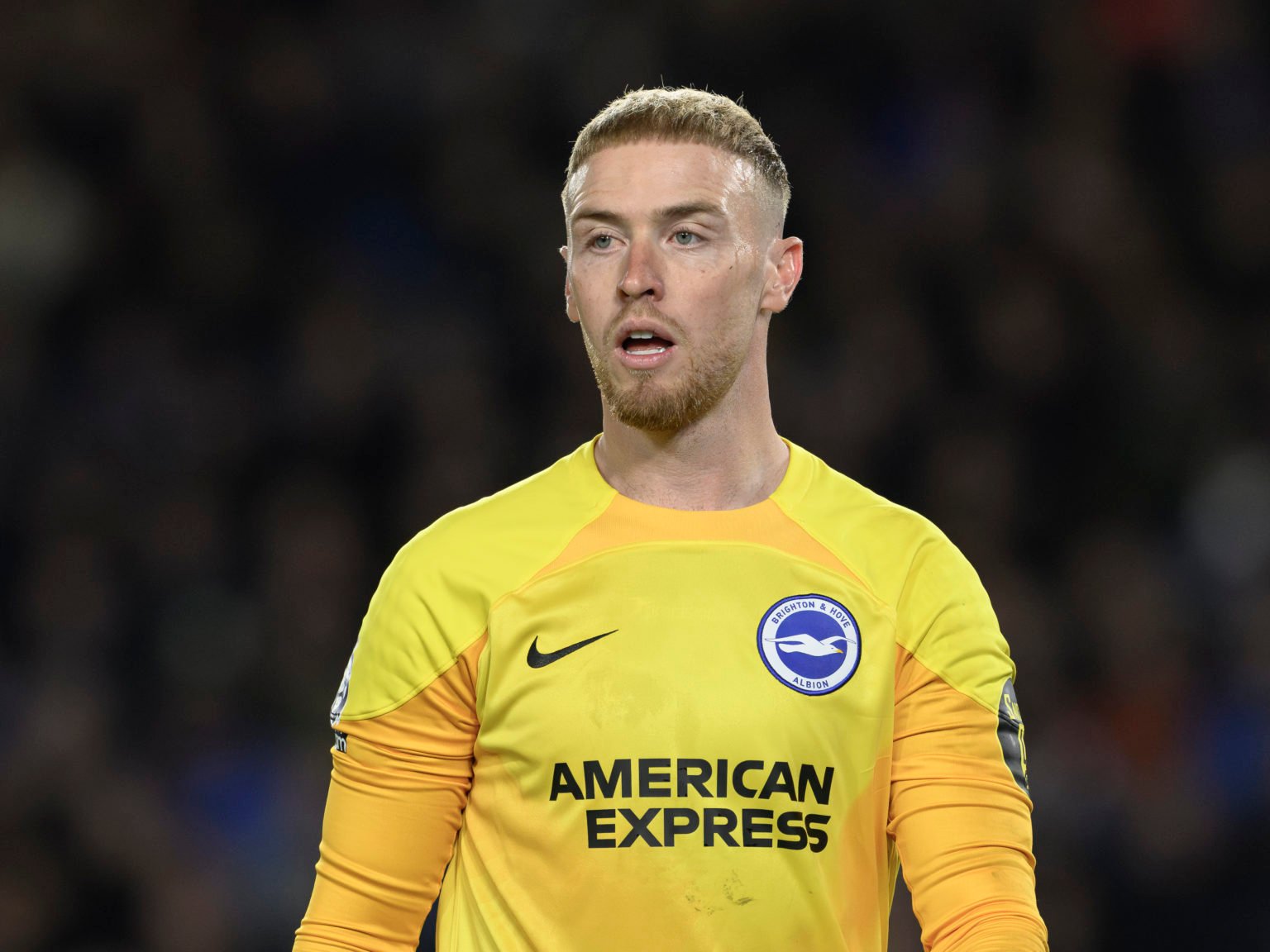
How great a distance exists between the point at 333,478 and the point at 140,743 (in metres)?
1.23

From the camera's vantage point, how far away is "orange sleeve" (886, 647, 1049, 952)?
110 inches

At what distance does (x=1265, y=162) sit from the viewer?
7453 mm

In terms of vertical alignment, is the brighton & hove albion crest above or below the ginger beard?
below

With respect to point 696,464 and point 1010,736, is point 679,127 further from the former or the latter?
point 1010,736

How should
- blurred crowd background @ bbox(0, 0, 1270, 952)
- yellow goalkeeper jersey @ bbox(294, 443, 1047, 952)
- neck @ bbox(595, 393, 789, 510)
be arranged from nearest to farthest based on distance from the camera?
yellow goalkeeper jersey @ bbox(294, 443, 1047, 952) → neck @ bbox(595, 393, 789, 510) → blurred crowd background @ bbox(0, 0, 1270, 952)

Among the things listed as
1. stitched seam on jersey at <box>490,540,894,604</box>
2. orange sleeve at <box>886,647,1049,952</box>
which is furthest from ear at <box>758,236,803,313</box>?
orange sleeve at <box>886,647,1049,952</box>

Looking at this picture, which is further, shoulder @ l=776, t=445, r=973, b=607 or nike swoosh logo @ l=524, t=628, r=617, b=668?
shoulder @ l=776, t=445, r=973, b=607

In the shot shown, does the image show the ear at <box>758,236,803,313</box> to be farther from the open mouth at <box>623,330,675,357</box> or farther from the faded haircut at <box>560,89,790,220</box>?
the open mouth at <box>623,330,675,357</box>

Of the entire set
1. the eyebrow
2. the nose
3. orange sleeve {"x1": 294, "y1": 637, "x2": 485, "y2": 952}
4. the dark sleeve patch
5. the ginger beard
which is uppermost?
the eyebrow

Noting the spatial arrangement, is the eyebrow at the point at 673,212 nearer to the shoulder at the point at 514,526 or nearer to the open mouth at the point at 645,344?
the open mouth at the point at 645,344

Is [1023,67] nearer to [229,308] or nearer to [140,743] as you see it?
[229,308]

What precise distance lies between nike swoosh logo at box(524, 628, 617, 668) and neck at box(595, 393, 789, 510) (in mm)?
291

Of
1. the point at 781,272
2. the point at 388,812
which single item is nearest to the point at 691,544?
the point at 781,272

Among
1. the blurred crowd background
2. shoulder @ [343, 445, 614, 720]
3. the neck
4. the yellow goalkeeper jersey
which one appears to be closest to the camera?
the yellow goalkeeper jersey
